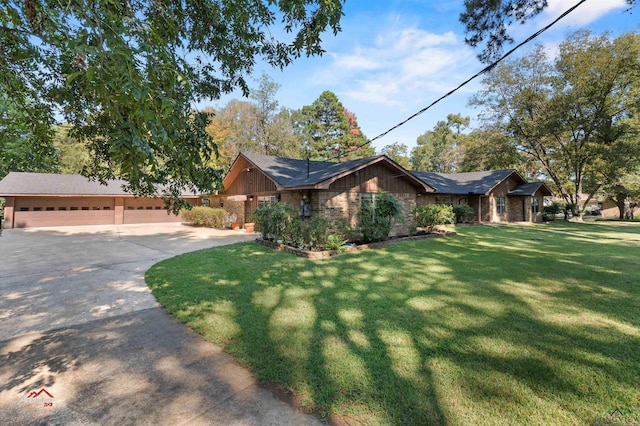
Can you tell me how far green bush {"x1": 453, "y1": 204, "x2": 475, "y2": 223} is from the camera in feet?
64.2

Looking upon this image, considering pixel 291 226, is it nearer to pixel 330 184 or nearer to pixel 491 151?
pixel 330 184

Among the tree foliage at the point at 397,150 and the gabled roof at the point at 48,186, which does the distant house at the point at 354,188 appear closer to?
the gabled roof at the point at 48,186

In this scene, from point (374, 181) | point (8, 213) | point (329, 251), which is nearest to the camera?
point (329, 251)

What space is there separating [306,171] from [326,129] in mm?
25092

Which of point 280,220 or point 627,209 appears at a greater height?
point 627,209

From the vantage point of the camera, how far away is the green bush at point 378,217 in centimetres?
1058

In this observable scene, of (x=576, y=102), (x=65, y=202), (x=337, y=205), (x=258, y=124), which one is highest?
(x=258, y=124)

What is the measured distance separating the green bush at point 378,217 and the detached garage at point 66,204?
1278 cm

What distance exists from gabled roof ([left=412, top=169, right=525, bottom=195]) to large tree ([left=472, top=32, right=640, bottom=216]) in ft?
14.3

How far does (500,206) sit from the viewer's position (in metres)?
22.0

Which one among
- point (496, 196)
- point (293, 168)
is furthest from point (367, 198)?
point (496, 196)

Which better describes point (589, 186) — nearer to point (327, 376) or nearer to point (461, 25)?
point (461, 25)

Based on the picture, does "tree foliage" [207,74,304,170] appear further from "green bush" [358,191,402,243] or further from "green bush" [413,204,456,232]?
"green bush" [358,191,402,243]

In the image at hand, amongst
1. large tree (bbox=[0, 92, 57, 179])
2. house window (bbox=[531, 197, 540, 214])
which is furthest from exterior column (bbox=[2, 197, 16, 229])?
house window (bbox=[531, 197, 540, 214])
